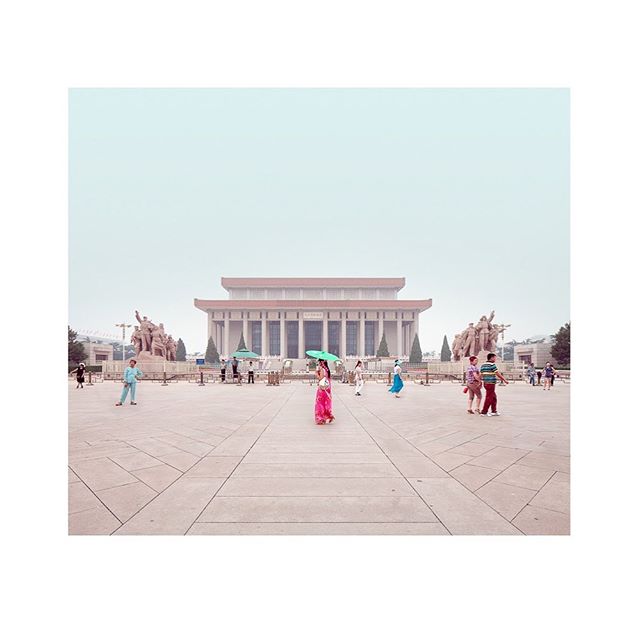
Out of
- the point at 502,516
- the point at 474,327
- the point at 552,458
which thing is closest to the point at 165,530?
the point at 502,516

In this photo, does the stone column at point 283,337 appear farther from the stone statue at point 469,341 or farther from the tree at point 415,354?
the stone statue at point 469,341

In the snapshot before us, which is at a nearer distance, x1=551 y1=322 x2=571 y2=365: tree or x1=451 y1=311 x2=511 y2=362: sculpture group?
x1=451 y1=311 x2=511 y2=362: sculpture group

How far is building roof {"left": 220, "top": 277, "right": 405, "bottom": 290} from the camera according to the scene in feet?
235

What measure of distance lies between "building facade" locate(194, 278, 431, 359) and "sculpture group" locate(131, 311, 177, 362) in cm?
3452

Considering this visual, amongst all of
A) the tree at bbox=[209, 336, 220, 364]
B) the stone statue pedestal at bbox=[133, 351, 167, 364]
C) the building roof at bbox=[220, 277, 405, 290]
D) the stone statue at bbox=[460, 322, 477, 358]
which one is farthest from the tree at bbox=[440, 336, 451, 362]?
the stone statue pedestal at bbox=[133, 351, 167, 364]

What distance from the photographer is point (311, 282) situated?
71.9m

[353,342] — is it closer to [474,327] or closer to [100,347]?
[474,327]

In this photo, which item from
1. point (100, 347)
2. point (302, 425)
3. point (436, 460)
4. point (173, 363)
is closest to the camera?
point (436, 460)

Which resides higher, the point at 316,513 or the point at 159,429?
the point at 316,513

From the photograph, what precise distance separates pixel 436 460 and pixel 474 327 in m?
26.7

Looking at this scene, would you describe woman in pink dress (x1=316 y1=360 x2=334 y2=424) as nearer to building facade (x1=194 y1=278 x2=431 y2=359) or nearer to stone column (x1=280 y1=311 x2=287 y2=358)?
stone column (x1=280 y1=311 x2=287 y2=358)

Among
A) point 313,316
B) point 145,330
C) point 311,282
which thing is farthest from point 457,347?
point 311,282

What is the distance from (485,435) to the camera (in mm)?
6254

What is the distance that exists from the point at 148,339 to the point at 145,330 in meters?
0.90
